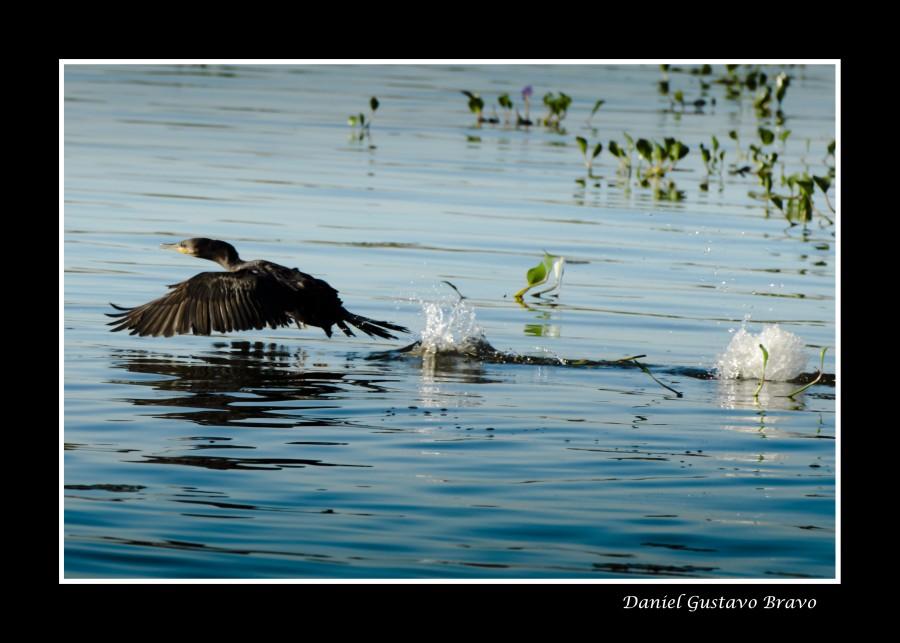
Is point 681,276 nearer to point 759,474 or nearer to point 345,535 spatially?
point 759,474

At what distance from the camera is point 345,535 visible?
534cm

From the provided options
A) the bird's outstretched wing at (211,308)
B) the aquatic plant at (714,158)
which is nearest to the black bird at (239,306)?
the bird's outstretched wing at (211,308)

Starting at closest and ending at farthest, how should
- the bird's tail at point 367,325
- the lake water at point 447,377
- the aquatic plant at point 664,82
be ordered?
the lake water at point 447,377
the bird's tail at point 367,325
the aquatic plant at point 664,82

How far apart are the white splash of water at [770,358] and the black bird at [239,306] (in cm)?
209

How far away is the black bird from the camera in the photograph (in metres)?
8.43

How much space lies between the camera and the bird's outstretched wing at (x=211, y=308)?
8414 millimetres

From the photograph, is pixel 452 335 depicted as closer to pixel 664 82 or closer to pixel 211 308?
pixel 211 308

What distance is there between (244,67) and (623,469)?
21.3 meters

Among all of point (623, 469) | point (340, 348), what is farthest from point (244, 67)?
point (623, 469)

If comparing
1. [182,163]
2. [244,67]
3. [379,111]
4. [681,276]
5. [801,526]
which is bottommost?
[801,526]

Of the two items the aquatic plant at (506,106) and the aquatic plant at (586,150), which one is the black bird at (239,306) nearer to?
the aquatic plant at (586,150)

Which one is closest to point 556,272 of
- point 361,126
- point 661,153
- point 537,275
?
point 537,275

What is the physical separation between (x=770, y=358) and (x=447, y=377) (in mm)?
1934

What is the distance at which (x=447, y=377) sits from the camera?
8.22 m
